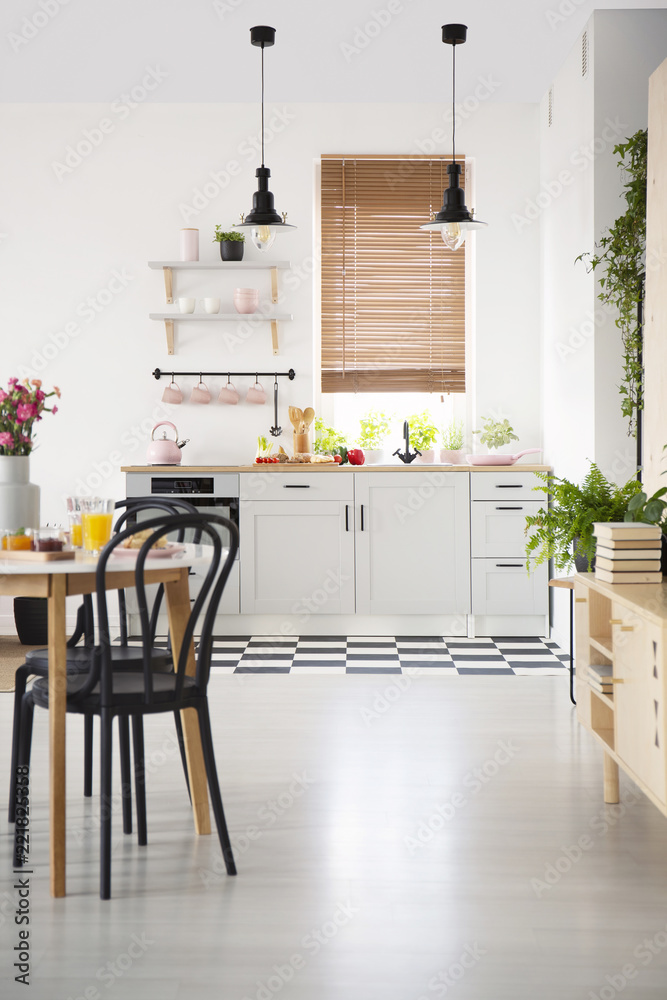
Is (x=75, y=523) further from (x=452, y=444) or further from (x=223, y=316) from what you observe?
(x=452, y=444)

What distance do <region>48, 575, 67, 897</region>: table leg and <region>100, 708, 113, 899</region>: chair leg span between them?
10 cm

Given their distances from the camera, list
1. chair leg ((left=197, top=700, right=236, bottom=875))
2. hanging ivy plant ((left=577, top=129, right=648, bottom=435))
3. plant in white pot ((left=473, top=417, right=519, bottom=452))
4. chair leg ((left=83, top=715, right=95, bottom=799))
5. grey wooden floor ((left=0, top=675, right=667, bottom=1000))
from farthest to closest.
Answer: plant in white pot ((left=473, top=417, right=519, bottom=452)) → hanging ivy plant ((left=577, top=129, right=648, bottom=435)) → chair leg ((left=83, top=715, right=95, bottom=799)) → chair leg ((left=197, top=700, right=236, bottom=875)) → grey wooden floor ((left=0, top=675, right=667, bottom=1000))

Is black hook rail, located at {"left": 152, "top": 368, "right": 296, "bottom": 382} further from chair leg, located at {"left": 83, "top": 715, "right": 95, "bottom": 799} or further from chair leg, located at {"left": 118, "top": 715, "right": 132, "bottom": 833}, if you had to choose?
chair leg, located at {"left": 118, "top": 715, "right": 132, "bottom": 833}

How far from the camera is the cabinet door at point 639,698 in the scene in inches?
81.2

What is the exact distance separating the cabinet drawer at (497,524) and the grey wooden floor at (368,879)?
5.48 feet

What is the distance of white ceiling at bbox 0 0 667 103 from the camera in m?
4.14

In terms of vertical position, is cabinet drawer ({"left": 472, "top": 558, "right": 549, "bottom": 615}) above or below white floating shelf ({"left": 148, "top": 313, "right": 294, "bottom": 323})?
below

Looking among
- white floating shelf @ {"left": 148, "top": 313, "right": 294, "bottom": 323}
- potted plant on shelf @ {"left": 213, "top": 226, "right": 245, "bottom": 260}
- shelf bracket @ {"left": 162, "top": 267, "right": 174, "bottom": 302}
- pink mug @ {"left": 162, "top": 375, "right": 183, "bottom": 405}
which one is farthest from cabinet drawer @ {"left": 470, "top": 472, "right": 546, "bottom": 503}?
shelf bracket @ {"left": 162, "top": 267, "right": 174, "bottom": 302}

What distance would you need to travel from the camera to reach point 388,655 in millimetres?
4742

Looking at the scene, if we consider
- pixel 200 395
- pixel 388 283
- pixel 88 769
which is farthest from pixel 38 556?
pixel 388 283

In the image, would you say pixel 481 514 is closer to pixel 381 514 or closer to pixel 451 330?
pixel 381 514

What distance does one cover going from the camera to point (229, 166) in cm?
549

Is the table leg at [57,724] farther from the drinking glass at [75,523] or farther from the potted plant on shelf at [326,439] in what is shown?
the potted plant on shelf at [326,439]

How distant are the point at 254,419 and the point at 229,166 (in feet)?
4.91
